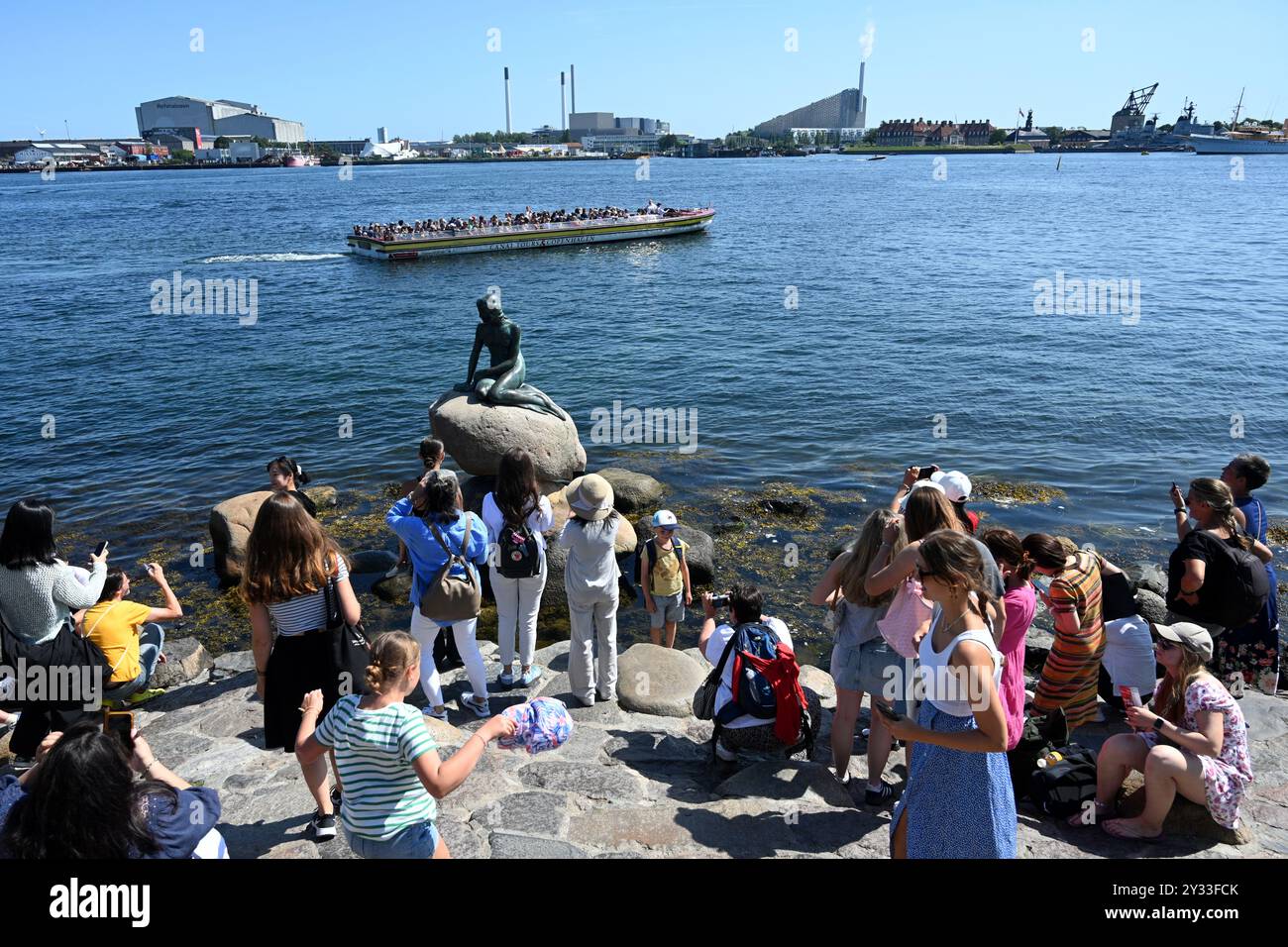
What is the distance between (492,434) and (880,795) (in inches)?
347

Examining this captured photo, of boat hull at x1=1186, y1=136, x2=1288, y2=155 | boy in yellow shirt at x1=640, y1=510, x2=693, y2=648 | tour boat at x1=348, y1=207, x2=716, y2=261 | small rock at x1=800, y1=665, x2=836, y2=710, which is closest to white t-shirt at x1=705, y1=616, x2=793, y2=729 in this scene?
small rock at x1=800, y1=665, x2=836, y2=710

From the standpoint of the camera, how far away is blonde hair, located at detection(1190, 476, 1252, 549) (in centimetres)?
652

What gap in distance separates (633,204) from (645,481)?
72849mm

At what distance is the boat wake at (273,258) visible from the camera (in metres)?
47.0

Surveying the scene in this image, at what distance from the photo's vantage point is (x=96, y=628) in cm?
638

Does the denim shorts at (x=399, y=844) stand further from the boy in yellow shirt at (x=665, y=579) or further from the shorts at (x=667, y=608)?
the shorts at (x=667, y=608)

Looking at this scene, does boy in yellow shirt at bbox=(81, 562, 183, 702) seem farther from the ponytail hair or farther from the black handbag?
the ponytail hair

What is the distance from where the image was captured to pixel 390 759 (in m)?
3.68

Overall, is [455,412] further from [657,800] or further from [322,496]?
[657,800]

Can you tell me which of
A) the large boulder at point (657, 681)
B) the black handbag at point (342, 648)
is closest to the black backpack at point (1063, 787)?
the large boulder at point (657, 681)

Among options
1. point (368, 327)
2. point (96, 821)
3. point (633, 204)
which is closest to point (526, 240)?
point (368, 327)

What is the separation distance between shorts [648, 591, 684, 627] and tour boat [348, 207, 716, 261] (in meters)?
43.5

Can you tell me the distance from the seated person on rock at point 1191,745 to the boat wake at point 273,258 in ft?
164

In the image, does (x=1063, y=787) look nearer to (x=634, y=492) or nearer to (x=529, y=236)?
(x=634, y=492)
